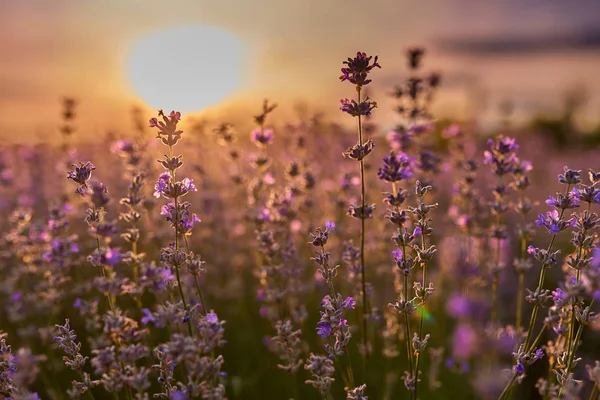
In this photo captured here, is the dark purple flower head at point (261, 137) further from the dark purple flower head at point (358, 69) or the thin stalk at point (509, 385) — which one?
the thin stalk at point (509, 385)

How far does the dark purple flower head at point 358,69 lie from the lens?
2826mm

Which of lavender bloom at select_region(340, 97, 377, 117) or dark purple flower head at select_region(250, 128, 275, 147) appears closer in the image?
lavender bloom at select_region(340, 97, 377, 117)

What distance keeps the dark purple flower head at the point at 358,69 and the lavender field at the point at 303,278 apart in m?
0.02

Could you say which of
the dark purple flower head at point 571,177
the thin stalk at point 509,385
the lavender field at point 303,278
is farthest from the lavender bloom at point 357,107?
the thin stalk at point 509,385

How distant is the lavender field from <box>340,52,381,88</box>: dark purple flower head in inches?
0.6

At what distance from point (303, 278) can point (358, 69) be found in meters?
4.00

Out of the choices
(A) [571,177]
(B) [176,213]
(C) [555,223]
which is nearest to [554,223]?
(C) [555,223]

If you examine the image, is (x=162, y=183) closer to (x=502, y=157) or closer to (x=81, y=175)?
(x=81, y=175)

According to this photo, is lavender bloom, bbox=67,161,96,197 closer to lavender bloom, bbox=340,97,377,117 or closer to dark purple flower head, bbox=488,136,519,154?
lavender bloom, bbox=340,97,377,117

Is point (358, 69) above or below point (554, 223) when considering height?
above

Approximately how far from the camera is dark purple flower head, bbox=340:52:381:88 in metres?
2.83

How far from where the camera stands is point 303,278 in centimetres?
651

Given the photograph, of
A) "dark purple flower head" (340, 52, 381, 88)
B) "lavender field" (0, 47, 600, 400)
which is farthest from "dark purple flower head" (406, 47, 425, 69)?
"dark purple flower head" (340, 52, 381, 88)

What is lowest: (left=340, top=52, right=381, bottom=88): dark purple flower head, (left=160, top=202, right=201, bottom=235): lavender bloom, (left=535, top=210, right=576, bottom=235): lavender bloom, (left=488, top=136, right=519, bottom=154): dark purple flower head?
(left=535, top=210, right=576, bottom=235): lavender bloom
